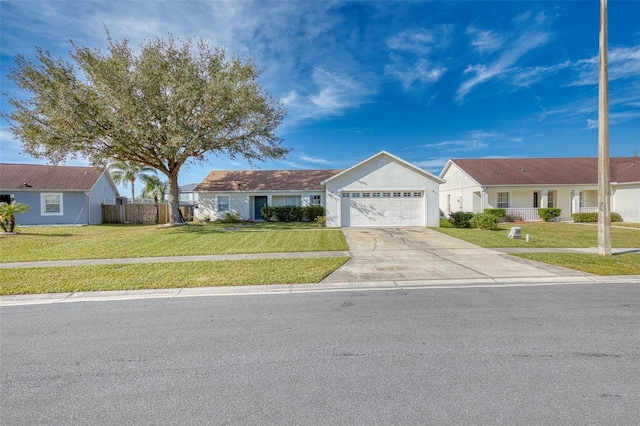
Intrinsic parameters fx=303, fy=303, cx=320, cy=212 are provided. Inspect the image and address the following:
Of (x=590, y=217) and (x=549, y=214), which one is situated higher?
(x=549, y=214)

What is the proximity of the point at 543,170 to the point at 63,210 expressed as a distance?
38361 millimetres

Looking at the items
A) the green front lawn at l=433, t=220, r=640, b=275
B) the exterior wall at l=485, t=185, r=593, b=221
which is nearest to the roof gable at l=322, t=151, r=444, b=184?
the green front lawn at l=433, t=220, r=640, b=275

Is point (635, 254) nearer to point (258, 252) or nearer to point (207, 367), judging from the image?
point (258, 252)

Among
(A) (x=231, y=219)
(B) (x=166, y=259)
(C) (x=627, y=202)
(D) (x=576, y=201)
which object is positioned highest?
(D) (x=576, y=201)

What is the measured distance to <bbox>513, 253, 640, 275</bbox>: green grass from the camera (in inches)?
302

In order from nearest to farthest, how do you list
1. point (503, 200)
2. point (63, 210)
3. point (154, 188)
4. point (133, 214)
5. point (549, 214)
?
1. point (549, 214)
2. point (63, 210)
3. point (503, 200)
4. point (133, 214)
5. point (154, 188)

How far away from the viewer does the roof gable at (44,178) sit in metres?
22.5

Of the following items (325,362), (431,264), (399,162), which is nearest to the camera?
(325,362)

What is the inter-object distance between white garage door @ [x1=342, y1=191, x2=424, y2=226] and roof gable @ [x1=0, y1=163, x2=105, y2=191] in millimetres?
18354

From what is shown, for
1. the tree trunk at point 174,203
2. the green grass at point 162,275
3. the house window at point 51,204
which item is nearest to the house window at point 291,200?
the tree trunk at point 174,203

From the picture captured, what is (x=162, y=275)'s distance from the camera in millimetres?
7500

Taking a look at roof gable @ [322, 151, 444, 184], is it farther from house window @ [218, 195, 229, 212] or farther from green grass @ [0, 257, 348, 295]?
green grass @ [0, 257, 348, 295]

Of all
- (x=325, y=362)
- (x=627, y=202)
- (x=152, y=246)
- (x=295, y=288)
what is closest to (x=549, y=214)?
(x=627, y=202)

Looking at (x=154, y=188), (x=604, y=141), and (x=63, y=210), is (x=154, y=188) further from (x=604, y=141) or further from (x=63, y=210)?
(x=604, y=141)
